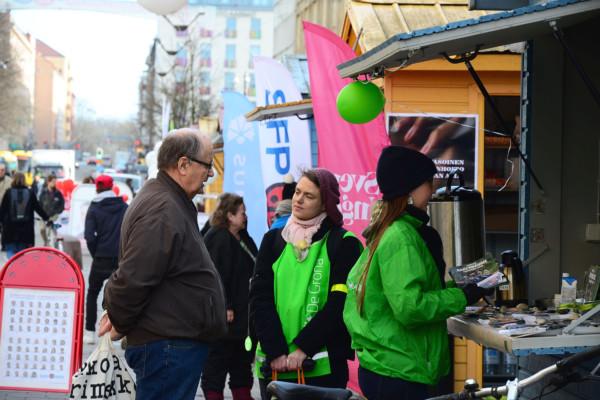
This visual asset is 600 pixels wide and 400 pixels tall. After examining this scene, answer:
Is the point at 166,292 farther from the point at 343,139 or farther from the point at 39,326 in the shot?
the point at 39,326

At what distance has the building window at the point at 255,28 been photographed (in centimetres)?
12800

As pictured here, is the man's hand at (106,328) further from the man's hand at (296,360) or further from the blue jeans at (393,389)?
the blue jeans at (393,389)

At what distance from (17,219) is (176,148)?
41.1 feet

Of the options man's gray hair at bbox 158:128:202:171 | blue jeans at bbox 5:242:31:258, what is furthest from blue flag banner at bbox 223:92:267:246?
man's gray hair at bbox 158:128:202:171

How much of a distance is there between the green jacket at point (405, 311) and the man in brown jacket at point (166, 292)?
2.39 feet

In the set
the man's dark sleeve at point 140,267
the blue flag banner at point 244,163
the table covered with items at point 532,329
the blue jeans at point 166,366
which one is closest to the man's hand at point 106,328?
the blue jeans at point 166,366

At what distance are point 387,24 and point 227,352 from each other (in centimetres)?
430

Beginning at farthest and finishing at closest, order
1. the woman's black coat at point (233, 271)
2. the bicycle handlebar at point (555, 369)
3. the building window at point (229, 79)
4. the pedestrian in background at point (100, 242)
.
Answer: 1. the building window at point (229, 79)
2. the pedestrian in background at point (100, 242)
3. the woman's black coat at point (233, 271)
4. the bicycle handlebar at point (555, 369)

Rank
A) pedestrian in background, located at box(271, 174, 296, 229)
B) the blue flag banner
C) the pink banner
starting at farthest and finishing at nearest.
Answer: the blue flag banner → the pink banner → pedestrian in background, located at box(271, 174, 296, 229)

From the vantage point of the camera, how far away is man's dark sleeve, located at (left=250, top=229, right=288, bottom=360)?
5918mm

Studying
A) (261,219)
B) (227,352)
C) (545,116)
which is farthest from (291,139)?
(545,116)

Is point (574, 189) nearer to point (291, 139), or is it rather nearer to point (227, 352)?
point (227, 352)

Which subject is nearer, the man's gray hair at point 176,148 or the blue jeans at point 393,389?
the blue jeans at point 393,389

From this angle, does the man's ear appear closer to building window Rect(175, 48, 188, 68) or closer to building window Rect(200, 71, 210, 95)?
building window Rect(175, 48, 188, 68)
